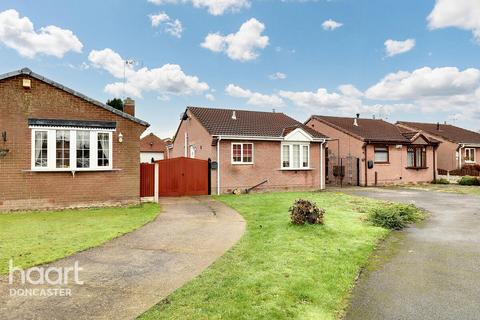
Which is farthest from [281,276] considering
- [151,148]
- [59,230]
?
[151,148]

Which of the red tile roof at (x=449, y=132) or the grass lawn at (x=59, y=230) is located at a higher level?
the red tile roof at (x=449, y=132)

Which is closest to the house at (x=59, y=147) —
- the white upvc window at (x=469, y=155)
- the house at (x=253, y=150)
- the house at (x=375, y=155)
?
the house at (x=253, y=150)

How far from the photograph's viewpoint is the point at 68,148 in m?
14.3

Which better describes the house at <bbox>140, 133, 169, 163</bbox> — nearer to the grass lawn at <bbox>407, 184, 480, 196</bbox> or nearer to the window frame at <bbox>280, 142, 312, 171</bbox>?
the window frame at <bbox>280, 142, 312, 171</bbox>

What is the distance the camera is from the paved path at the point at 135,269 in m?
4.76

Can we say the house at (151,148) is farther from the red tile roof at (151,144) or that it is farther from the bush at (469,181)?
the bush at (469,181)

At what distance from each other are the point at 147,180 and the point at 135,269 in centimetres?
1043

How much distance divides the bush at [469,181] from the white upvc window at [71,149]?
2851 centimetres

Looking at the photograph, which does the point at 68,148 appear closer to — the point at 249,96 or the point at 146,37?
the point at 146,37

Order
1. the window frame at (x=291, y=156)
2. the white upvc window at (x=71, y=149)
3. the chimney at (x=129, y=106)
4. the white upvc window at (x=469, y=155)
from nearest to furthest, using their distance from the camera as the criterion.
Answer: the white upvc window at (x=71, y=149) → the chimney at (x=129, y=106) → the window frame at (x=291, y=156) → the white upvc window at (x=469, y=155)

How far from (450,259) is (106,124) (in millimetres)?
13597

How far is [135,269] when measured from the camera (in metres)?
6.61

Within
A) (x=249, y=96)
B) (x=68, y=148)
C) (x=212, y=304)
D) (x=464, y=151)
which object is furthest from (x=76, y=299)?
(x=464, y=151)

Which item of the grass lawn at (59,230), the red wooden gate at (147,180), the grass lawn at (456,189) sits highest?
the red wooden gate at (147,180)
